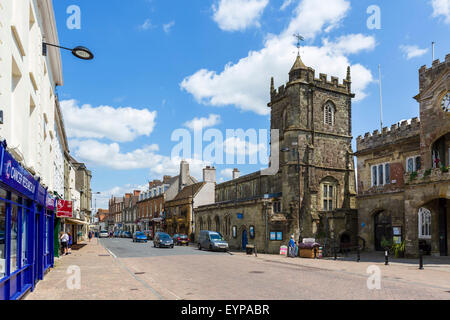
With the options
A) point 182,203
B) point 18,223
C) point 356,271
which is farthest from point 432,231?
point 182,203

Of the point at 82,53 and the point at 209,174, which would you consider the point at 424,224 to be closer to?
the point at 82,53

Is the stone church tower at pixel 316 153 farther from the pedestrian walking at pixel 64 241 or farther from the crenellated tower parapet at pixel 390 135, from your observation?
the pedestrian walking at pixel 64 241

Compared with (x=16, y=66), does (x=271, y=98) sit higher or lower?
higher

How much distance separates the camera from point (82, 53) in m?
10.4

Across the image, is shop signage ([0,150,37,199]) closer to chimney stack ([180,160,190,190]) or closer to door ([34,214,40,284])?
door ([34,214,40,284])

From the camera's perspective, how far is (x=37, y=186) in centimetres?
1159

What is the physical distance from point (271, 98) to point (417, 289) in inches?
1160

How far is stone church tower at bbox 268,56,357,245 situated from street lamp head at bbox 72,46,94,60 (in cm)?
2291

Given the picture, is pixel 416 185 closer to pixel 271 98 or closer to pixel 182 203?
pixel 271 98

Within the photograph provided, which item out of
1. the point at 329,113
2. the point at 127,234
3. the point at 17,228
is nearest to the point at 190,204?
the point at 329,113

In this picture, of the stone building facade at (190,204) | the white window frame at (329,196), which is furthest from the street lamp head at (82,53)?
the stone building facade at (190,204)

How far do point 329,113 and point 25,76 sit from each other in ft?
100

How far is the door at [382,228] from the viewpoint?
29.0 m
